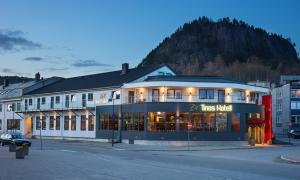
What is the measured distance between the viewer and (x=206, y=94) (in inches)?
2443

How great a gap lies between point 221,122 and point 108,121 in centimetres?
1471

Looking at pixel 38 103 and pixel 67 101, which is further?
pixel 38 103

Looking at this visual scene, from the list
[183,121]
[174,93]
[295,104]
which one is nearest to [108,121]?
[174,93]

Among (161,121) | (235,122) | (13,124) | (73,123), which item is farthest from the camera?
(13,124)

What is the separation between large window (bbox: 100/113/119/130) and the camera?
63.7 meters

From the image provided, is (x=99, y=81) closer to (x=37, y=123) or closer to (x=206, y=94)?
(x=37, y=123)

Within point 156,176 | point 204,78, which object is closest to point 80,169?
point 156,176

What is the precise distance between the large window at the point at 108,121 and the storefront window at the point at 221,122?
12.7 m

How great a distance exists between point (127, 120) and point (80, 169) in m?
38.3

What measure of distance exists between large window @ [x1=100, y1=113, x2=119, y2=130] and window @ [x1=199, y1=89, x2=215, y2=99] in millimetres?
10908

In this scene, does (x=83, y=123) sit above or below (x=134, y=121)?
below

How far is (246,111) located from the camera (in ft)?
203

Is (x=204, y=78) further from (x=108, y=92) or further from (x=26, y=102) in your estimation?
(x=26, y=102)

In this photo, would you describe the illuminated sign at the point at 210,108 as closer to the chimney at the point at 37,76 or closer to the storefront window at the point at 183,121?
the storefront window at the point at 183,121
